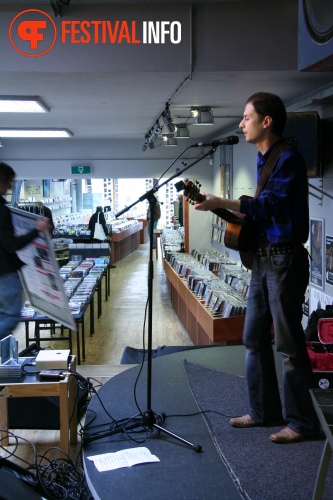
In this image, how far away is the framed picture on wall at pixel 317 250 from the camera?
4.85 meters

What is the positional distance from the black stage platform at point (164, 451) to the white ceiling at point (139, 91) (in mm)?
2287

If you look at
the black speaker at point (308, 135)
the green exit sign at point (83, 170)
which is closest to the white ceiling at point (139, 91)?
the black speaker at point (308, 135)

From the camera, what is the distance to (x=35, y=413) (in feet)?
10.9

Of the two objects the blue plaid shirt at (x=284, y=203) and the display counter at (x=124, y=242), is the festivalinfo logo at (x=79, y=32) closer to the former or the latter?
the blue plaid shirt at (x=284, y=203)

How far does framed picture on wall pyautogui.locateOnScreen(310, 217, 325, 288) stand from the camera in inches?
191

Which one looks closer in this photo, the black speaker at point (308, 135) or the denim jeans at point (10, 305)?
the denim jeans at point (10, 305)

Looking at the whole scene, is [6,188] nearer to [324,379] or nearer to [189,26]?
[189,26]

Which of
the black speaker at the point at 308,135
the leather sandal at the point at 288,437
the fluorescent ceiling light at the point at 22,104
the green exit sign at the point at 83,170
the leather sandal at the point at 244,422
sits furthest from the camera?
the green exit sign at the point at 83,170

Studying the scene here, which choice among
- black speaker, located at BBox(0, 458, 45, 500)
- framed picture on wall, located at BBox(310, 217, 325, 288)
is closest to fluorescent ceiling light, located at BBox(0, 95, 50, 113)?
framed picture on wall, located at BBox(310, 217, 325, 288)

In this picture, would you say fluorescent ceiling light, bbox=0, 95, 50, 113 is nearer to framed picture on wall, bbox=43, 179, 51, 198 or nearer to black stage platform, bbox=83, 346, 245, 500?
black stage platform, bbox=83, 346, 245, 500

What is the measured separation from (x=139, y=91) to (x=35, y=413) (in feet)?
10.2

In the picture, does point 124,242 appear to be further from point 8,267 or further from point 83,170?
point 8,267

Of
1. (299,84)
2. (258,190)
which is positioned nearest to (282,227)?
(258,190)

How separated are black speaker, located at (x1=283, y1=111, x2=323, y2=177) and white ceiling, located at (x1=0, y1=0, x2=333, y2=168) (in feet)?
1.02
